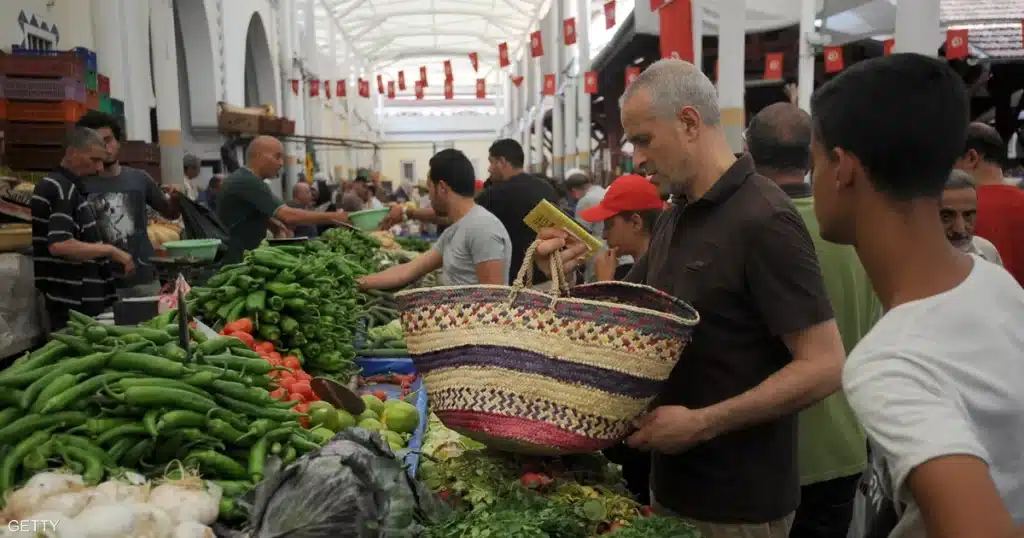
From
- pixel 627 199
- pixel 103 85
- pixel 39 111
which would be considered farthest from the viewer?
pixel 103 85

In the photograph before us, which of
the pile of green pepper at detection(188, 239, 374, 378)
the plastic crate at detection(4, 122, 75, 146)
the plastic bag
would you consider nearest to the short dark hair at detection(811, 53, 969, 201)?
the plastic bag

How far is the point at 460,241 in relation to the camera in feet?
13.7

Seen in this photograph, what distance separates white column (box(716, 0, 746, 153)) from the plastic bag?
27.6 feet

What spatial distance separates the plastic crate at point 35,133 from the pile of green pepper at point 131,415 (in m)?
5.79

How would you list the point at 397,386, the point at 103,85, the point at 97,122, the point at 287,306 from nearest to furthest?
1. the point at 287,306
2. the point at 397,386
3. the point at 97,122
4. the point at 103,85

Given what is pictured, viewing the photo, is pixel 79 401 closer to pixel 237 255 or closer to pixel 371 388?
pixel 371 388

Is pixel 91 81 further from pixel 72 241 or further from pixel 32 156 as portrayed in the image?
pixel 72 241

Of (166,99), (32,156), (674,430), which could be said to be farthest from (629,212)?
(166,99)

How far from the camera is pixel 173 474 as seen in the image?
7.31 feet

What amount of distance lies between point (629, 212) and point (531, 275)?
1714 millimetres

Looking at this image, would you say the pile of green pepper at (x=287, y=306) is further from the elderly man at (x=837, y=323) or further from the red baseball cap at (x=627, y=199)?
the elderly man at (x=837, y=323)

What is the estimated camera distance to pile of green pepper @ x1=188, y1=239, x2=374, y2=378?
366 cm

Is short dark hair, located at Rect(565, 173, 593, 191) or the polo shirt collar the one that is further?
short dark hair, located at Rect(565, 173, 593, 191)

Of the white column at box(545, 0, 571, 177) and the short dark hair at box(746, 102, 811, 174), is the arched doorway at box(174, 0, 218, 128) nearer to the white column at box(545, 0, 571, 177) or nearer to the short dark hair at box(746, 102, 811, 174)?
the white column at box(545, 0, 571, 177)
